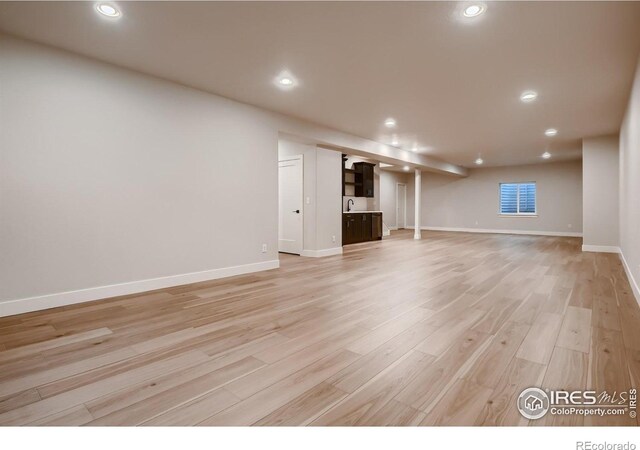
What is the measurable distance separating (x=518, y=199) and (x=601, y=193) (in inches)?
202

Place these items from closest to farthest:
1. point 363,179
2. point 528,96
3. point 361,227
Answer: point 528,96 < point 361,227 < point 363,179

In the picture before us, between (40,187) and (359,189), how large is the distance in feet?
25.2

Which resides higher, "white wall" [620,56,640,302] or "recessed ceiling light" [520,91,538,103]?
"recessed ceiling light" [520,91,538,103]

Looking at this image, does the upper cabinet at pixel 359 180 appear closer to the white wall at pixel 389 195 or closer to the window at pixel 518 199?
the white wall at pixel 389 195

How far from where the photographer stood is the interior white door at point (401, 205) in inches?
521

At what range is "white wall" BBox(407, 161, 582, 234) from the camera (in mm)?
10328

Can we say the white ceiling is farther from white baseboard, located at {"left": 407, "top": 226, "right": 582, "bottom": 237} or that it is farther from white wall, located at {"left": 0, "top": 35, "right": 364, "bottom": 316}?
white baseboard, located at {"left": 407, "top": 226, "right": 582, "bottom": 237}

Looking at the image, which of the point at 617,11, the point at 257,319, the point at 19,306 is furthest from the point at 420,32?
the point at 19,306

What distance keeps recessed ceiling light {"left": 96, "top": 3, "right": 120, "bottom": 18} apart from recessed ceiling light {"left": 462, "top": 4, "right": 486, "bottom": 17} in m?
2.69

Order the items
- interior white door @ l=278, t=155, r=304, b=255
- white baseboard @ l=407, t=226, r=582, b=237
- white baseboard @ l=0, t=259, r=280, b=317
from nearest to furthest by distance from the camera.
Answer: white baseboard @ l=0, t=259, r=280, b=317 < interior white door @ l=278, t=155, r=304, b=255 < white baseboard @ l=407, t=226, r=582, b=237

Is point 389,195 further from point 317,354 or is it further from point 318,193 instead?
point 317,354

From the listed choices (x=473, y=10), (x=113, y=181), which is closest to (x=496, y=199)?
(x=473, y=10)

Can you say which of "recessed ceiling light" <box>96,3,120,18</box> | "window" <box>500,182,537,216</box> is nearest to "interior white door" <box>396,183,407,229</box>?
"window" <box>500,182,537,216</box>

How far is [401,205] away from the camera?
1352 cm
